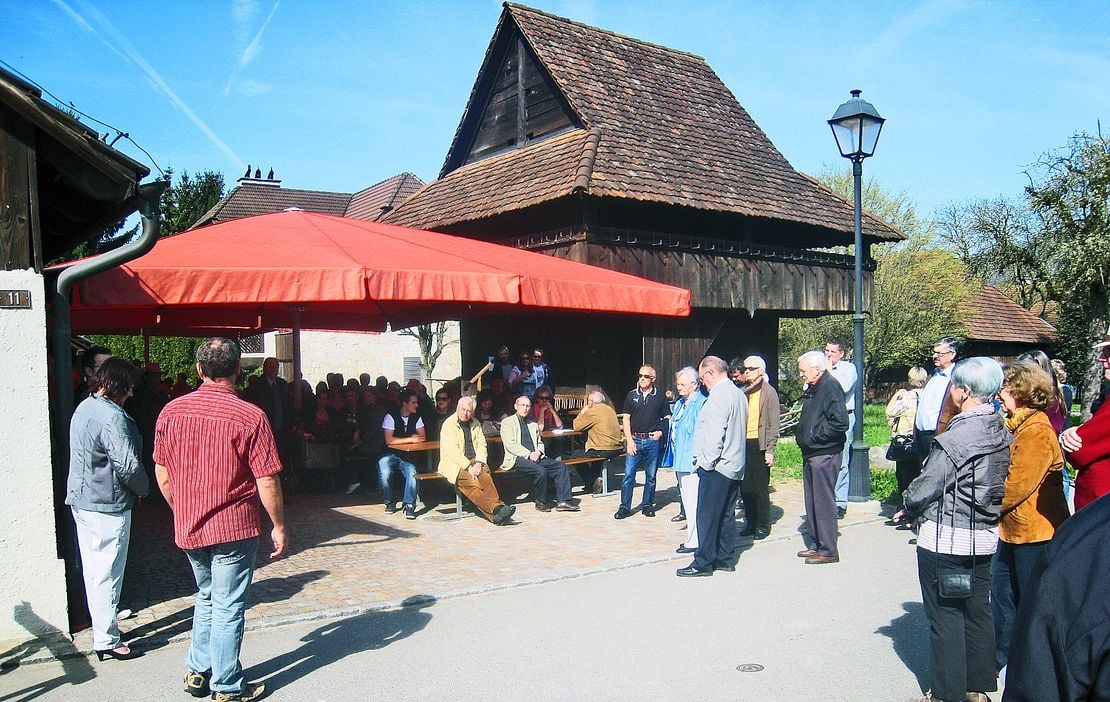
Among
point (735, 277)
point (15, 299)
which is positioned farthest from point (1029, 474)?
point (735, 277)

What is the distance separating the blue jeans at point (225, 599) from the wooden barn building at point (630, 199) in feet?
35.7

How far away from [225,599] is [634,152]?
13.5 m

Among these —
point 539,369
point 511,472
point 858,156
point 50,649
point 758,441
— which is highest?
point 858,156

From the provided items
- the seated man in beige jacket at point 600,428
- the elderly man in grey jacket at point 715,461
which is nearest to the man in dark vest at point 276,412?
the seated man in beige jacket at point 600,428

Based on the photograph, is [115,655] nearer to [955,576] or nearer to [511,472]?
[955,576]

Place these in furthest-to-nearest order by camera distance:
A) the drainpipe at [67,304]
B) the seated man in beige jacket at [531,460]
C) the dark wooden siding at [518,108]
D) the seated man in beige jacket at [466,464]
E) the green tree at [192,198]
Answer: the green tree at [192,198] → the dark wooden siding at [518,108] → the seated man in beige jacket at [531,460] → the seated man in beige jacket at [466,464] → the drainpipe at [67,304]

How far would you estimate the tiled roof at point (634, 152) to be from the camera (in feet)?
53.2

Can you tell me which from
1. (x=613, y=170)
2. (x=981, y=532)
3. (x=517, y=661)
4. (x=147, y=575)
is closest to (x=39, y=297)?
(x=147, y=575)

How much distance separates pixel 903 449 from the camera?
8.90m

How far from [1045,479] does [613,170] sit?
1176cm

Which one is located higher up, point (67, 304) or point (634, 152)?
point (634, 152)

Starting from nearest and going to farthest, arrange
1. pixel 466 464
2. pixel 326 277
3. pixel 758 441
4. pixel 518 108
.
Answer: pixel 326 277 < pixel 758 441 < pixel 466 464 < pixel 518 108

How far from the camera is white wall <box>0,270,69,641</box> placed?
5453 millimetres

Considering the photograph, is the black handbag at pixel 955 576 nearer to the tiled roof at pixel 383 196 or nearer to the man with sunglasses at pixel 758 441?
the man with sunglasses at pixel 758 441
